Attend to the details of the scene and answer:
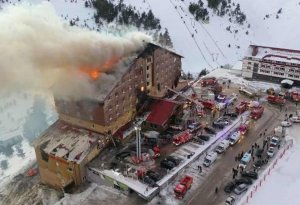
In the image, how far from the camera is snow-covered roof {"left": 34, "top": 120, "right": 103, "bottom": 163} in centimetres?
4841

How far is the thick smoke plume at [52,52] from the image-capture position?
125ft

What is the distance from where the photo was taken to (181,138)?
5216 centimetres

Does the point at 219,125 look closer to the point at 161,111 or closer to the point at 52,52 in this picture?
the point at 161,111

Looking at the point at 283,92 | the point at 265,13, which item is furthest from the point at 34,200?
the point at 265,13

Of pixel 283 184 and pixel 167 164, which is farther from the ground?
pixel 167 164

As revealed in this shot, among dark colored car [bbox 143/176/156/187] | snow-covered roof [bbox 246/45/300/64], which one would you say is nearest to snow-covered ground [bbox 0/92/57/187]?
dark colored car [bbox 143/176/156/187]

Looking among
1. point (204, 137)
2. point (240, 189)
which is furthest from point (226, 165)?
point (204, 137)

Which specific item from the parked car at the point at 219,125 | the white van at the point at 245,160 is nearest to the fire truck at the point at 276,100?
the parked car at the point at 219,125

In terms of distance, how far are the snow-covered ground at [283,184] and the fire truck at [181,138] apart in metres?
11.3

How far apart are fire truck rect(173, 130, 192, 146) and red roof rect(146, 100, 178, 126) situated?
2983 millimetres

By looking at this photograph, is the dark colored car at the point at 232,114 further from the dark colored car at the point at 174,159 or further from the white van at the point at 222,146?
the dark colored car at the point at 174,159

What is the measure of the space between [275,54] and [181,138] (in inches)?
1128

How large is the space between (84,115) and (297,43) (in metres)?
77.0

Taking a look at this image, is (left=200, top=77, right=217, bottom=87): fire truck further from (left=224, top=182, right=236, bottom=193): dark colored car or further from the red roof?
(left=224, top=182, right=236, bottom=193): dark colored car
